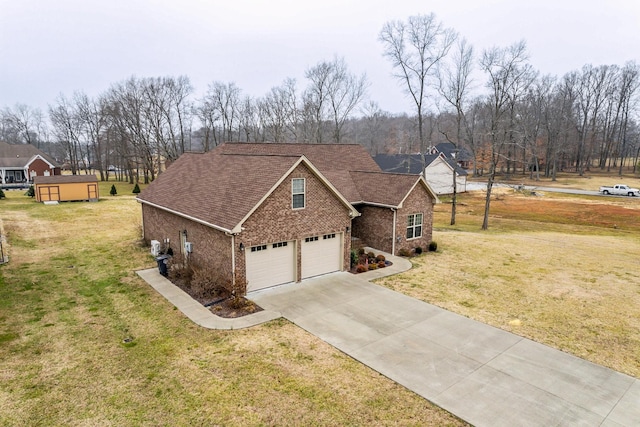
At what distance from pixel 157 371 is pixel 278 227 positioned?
7.13 meters

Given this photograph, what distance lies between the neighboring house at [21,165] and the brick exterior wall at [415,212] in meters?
59.5

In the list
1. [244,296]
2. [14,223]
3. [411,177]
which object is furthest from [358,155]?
[14,223]

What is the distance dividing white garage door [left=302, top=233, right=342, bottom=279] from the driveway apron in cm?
216

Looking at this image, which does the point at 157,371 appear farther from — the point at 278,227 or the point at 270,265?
the point at 278,227

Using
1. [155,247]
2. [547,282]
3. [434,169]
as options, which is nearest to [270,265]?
[155,247]

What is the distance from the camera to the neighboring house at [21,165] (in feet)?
189

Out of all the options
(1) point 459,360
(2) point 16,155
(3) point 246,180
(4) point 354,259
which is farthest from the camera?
(2) point 16,155

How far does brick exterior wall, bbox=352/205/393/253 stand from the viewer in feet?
70.5

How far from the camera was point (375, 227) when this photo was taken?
22.2m

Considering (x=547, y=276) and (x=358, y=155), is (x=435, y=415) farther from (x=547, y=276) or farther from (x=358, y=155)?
(x=358, y=155)

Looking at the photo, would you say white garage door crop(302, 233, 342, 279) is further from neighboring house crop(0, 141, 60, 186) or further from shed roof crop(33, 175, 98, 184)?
neighboring house crop(0, 141, 60, 186)

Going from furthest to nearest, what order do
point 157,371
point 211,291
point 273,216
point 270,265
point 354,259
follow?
point 354,259, point 270,265, point 273,216, point 211,291, point 157,371

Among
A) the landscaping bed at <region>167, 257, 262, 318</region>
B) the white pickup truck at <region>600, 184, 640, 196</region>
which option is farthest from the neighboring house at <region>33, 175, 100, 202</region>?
the white pickup truck at <region>600, 184, 640, 196</region>

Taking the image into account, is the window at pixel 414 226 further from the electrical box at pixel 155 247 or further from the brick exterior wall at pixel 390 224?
the electrical box at pixel 155 247
